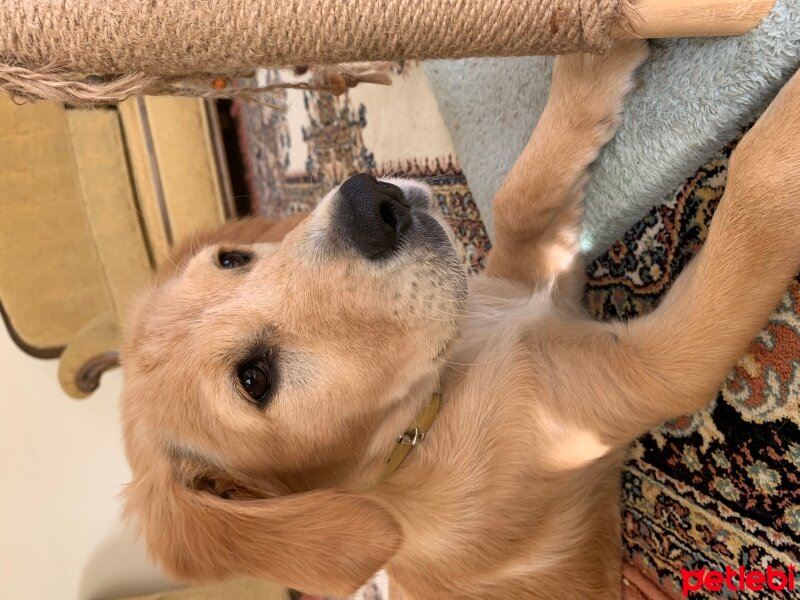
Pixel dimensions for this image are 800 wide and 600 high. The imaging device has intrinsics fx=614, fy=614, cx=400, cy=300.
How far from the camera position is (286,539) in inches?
41.8

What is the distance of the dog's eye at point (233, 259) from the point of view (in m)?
1.35

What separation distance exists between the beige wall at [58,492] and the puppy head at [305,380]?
2.10 m

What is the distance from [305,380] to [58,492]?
2.67 m

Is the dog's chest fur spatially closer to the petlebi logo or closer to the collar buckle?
the collar buckle

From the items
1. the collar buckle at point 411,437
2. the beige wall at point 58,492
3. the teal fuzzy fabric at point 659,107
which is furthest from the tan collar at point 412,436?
the beige wall at point 58,492

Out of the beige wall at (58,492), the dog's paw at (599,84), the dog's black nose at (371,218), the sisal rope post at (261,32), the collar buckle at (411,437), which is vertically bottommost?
the beige wall at (58,492)

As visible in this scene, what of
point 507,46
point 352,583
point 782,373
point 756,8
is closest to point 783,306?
point 782,373

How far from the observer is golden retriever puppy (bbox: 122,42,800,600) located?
1049mm

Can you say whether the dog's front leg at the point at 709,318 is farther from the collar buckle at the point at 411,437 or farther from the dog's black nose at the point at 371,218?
the dog's black nose at the point at 371,218

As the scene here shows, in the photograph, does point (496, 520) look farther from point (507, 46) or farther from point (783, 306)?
point (507, 46)

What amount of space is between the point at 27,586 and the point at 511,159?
119 inches

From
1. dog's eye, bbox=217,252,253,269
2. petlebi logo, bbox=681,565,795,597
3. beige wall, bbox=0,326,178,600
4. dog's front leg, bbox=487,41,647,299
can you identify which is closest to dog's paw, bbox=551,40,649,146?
dog's front leg, bbox=487,41,647,299

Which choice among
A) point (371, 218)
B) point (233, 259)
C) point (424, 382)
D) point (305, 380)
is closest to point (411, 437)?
point (424, 382)

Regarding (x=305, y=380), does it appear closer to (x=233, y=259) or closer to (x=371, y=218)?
(x=371, y=218)
